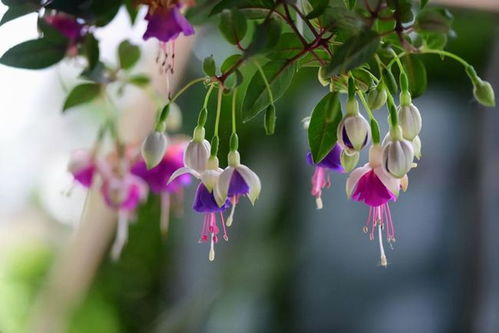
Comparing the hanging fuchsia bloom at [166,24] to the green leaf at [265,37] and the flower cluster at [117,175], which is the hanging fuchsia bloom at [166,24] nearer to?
the green leaf at [265,37]

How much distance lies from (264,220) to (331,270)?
0.24 m

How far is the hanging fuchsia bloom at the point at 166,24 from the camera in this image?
0.45 m

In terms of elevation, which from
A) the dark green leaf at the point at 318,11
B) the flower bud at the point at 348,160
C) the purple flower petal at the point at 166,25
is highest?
the purple flower petal at the point at 166,25

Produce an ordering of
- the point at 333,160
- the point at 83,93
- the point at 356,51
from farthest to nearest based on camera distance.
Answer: the point at 83,93
the point at 333,160
the point at 356,51

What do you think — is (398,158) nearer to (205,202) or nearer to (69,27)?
(205,202)

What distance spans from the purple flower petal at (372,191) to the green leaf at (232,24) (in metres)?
0.12

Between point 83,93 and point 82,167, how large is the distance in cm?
12

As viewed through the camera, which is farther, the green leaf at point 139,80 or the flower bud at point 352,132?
the green leaf at point 139,80

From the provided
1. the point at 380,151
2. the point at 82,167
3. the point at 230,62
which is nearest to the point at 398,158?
the point at 380,151

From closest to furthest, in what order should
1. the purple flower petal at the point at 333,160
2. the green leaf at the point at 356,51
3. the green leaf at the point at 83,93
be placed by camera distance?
the green leaf at the point at 356,51
the purple flower petal at the point at 333,160
the green leaf at the point at 83,93

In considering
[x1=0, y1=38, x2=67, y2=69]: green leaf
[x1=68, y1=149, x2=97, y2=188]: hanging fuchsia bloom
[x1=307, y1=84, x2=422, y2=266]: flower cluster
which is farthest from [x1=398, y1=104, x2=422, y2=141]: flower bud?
[x1=68, y1=149, x2=97, y2=188]: hanging fuchsia bloom

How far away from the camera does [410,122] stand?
434 millimetres

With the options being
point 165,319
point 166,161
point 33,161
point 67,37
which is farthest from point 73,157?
point 33,161

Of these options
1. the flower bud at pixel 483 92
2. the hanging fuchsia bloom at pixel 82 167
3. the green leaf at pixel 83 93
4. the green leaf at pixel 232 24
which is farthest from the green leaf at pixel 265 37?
the hanging fuchsia bloom at pixel 82 167
